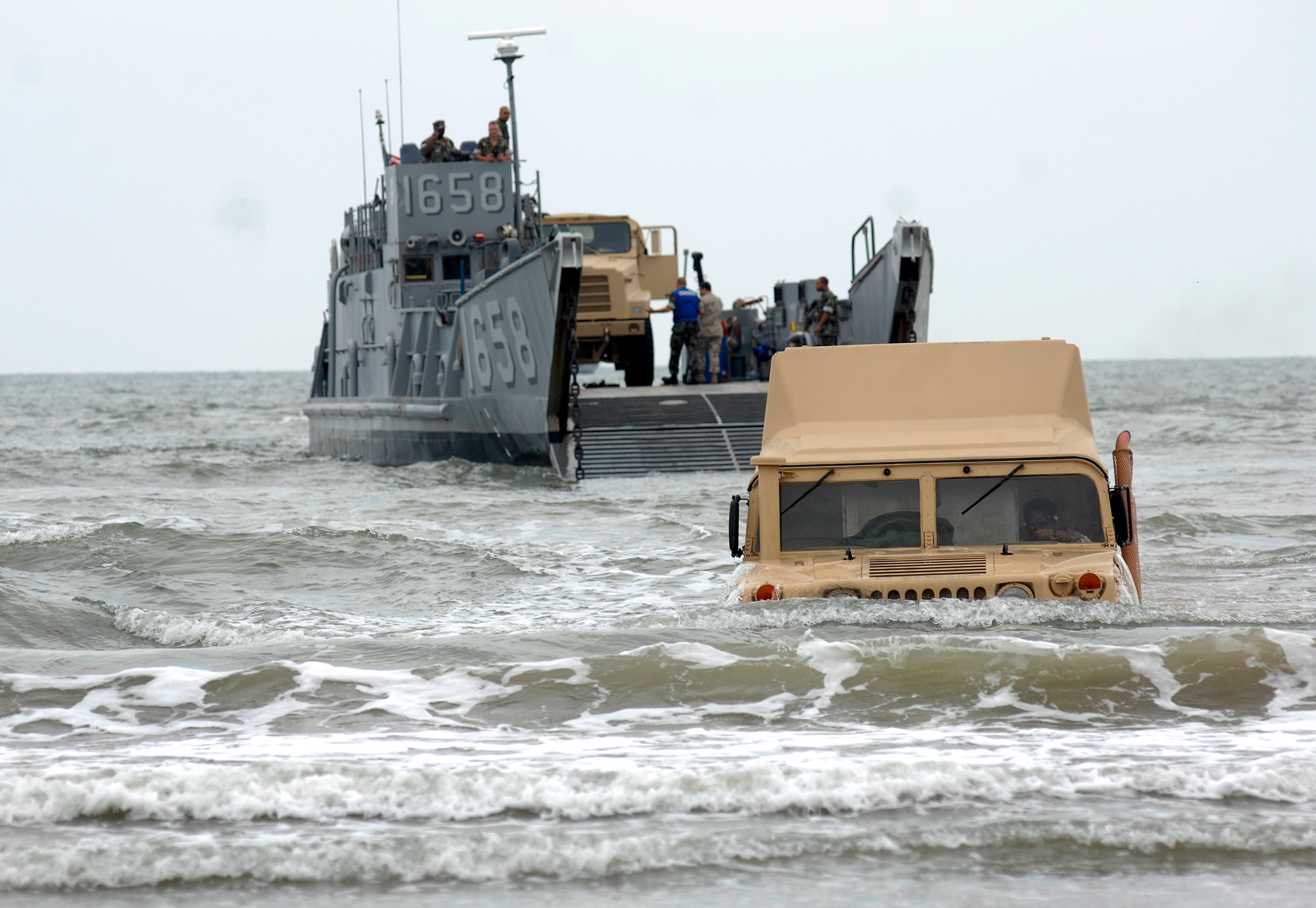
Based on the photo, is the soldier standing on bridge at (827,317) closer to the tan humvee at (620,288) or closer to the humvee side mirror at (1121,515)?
the tan humvee at (620,288)

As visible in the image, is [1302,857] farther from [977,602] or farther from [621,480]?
[621,480]

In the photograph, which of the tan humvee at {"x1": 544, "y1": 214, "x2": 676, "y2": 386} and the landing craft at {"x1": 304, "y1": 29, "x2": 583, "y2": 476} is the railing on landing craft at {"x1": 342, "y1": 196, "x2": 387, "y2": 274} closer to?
the landing craft at {"x1": 304, "y1": 29, "x2": 583, "y2": 476}

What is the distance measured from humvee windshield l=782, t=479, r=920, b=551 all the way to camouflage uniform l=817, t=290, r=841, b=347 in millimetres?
14593

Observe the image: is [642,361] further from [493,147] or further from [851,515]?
[851,515]

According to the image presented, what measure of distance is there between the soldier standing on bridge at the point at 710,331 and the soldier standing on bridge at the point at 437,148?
492 cm

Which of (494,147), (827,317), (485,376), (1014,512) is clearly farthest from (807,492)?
(494,147)

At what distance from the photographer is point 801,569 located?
809cm

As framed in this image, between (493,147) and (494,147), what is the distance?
20mm

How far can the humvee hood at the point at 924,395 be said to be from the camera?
8.60 meters

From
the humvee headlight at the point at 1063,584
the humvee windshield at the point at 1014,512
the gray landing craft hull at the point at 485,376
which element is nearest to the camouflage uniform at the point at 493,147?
the gray landing craft hull at the point at 485,376

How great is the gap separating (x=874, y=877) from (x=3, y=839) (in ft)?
10.1

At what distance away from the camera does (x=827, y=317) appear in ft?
75.4

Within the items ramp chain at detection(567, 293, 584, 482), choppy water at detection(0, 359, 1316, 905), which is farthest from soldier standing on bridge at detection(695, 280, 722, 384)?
choppy water at detection(0, 359, 1316, 905)

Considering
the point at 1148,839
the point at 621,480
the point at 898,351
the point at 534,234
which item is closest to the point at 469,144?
the point at 534,234
